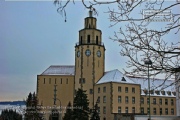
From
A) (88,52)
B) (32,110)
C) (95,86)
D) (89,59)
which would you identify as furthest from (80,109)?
(88,52)

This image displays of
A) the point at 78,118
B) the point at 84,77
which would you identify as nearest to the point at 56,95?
the point at 84,77

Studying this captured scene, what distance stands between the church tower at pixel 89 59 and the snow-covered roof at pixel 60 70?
7.81 m

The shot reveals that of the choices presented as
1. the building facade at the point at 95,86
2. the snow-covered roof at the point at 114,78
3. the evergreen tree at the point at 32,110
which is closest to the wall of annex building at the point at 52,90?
the building facade at the point at 95,86

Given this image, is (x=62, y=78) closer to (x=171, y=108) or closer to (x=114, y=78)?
(x=114, y=78)

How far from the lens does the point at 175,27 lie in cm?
466

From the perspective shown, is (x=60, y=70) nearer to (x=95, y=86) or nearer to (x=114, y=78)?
(x=95, y=86)

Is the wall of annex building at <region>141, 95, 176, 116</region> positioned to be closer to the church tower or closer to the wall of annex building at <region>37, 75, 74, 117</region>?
the church tower

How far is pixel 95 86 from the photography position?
5628 cm

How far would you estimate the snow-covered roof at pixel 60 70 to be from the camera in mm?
66062

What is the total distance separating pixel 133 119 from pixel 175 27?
36412 mm

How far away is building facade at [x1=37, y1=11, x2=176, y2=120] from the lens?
2076 inches

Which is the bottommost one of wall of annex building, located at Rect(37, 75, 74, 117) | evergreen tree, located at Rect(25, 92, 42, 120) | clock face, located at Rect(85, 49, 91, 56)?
evergreen tree, located at Rect(25, 92, 42, 120)

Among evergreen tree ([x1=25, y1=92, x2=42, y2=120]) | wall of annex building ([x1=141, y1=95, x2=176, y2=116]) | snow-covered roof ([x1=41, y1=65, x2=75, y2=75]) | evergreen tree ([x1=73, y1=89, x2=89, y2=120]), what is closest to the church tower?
snow-covered roof ([x1=41, y1=65, x2=75, y2=75])

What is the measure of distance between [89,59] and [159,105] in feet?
61.9
